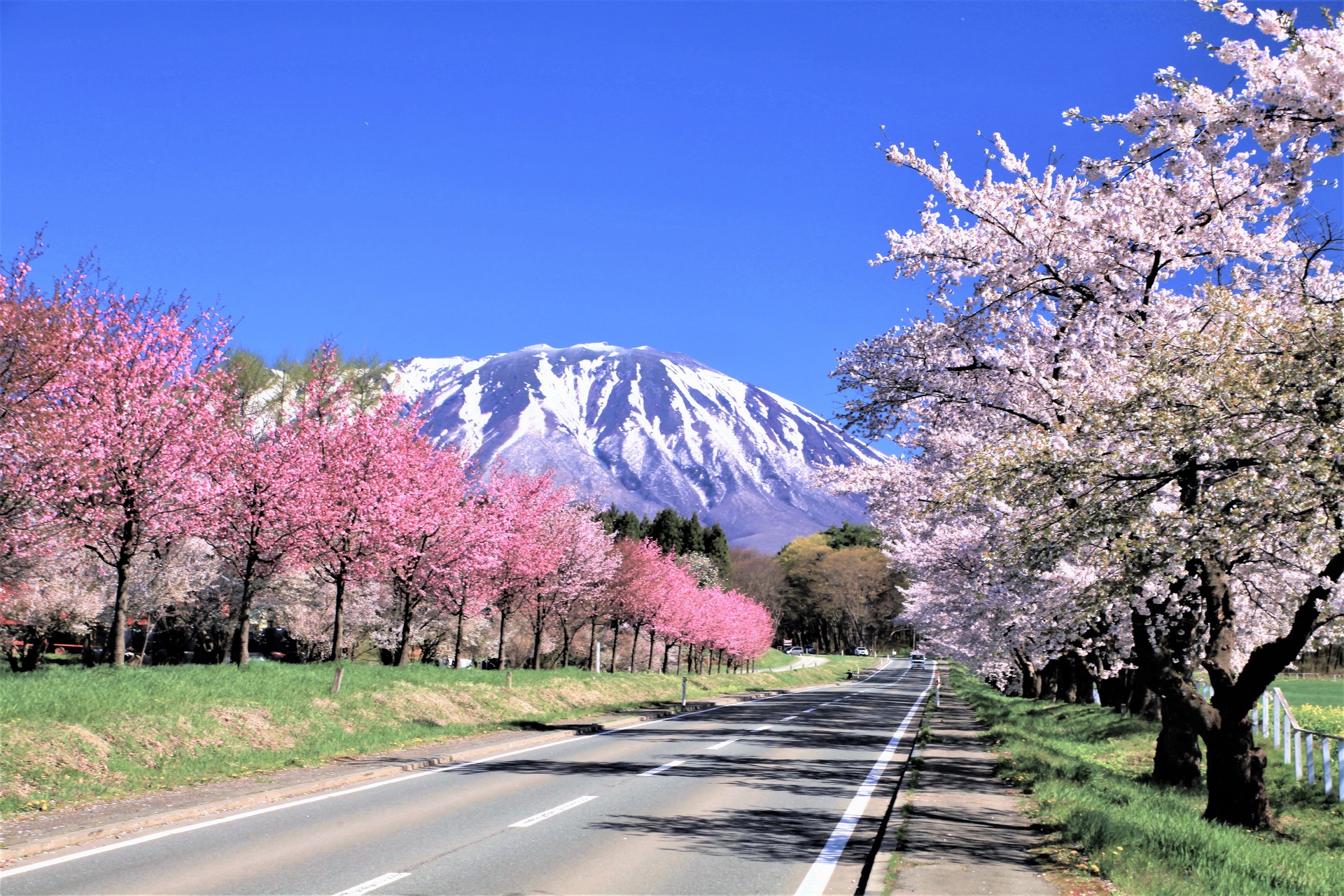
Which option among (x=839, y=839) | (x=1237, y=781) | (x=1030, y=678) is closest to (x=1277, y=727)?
(x=1237, y=781)

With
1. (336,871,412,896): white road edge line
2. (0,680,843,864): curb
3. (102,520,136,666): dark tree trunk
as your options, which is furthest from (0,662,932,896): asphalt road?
(102,520,136,666): dark tree trunk

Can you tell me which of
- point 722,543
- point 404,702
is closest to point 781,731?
point 404,702

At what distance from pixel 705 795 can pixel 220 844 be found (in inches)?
258

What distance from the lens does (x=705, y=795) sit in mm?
13531

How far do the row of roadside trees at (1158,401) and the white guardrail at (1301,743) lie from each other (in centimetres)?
195

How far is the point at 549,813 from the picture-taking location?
38.3 feet

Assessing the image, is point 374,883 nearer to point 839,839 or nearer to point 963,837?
point 839,839

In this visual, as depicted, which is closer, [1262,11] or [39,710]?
[1262,11]

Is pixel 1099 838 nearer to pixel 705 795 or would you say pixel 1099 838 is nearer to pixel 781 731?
pixel 705 795

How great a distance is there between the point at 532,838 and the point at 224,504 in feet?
54.7

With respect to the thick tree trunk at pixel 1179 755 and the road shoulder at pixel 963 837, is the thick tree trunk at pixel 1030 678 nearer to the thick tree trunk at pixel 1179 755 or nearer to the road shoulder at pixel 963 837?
the thick tree trunk at pixel 1179 755

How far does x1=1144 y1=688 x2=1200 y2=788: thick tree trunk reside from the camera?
54.2 ft

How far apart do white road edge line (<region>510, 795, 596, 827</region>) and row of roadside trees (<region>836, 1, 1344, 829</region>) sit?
620 cm

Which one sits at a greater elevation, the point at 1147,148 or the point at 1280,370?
the point at 1147,148
